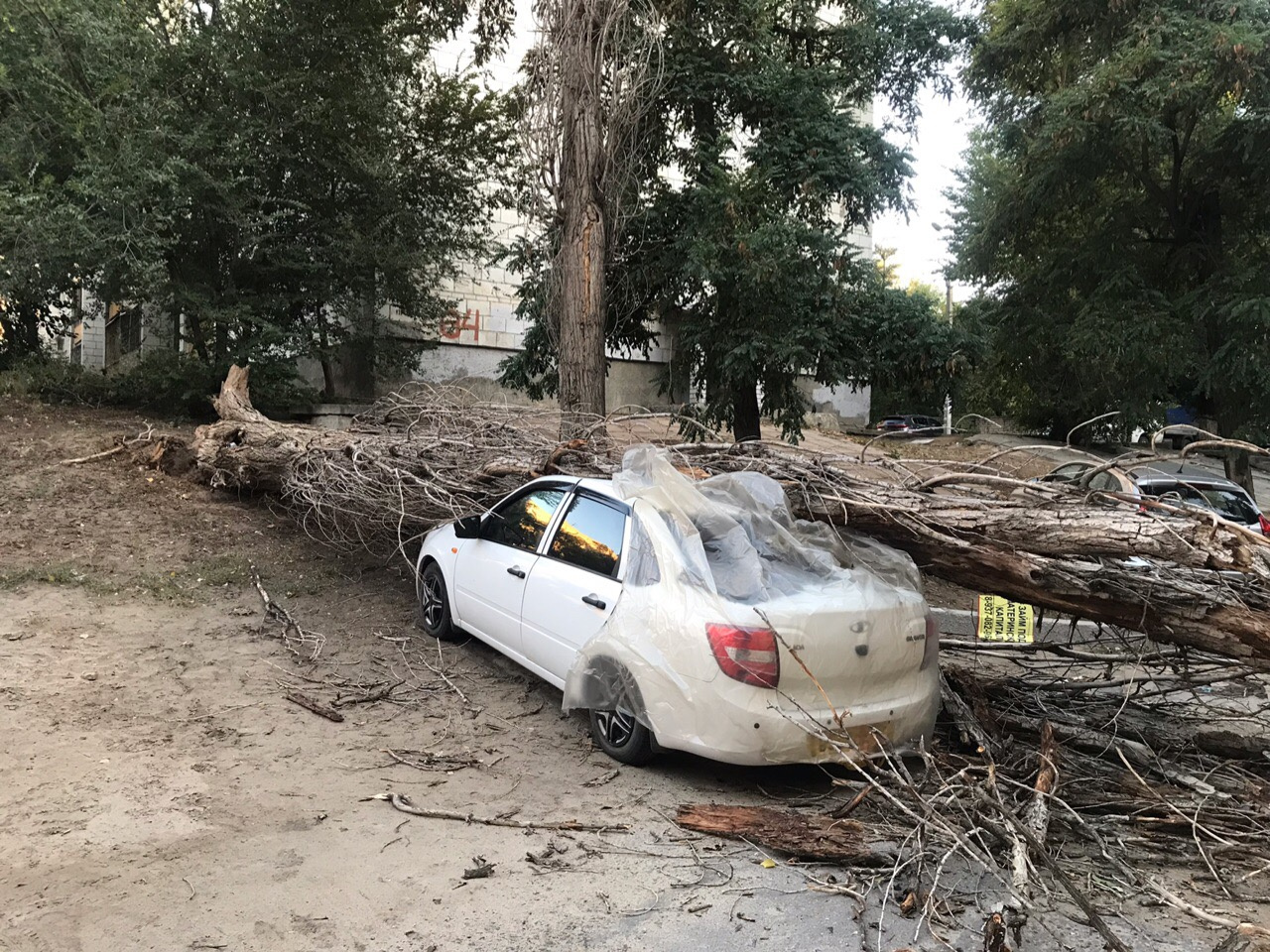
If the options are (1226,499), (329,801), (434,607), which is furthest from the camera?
(1226,499)

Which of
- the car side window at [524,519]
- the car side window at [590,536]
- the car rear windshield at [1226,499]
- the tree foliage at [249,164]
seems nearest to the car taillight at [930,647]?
the car side window at [590,536]

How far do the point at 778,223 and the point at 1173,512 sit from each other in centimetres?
660

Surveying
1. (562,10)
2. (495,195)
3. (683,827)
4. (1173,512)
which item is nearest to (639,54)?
(562,10)

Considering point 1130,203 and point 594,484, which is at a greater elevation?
point 1130,203

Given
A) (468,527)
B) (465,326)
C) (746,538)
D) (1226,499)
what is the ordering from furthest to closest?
(465,326), (1226,499), (468,527), (746,538)

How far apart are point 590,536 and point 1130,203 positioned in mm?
14063

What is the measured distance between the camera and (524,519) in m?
5.96

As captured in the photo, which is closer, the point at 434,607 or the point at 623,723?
the point at 623,723

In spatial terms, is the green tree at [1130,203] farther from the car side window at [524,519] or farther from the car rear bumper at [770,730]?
the car rear bumper at [770,730]

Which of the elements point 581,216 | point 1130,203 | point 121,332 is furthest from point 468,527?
point 1130,203

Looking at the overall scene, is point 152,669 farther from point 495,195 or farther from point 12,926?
point 495,195

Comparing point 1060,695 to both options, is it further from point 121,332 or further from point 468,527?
point 121,332

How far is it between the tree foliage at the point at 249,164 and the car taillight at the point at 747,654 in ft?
32.9

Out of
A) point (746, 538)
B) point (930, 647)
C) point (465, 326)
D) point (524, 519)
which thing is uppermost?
point (465, 326)
